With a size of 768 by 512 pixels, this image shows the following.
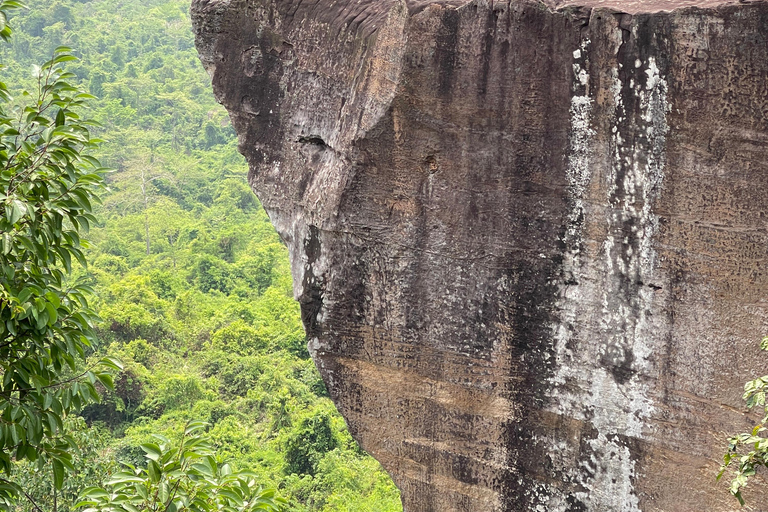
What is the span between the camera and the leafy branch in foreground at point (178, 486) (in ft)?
9.24

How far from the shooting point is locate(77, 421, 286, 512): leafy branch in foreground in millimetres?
2816

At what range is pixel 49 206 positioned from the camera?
3.10 m

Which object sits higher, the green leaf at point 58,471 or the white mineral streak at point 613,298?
the white mineral streak at point 613,298

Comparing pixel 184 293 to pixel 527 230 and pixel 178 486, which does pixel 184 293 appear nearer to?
pixel 527 230

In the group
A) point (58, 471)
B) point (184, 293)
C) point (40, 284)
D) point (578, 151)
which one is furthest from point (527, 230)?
point (184, 293)

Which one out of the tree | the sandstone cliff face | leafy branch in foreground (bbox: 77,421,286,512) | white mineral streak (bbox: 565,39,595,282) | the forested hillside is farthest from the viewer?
the forested hillside

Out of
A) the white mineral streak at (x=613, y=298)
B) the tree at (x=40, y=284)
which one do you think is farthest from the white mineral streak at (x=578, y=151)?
the tree at (x=40, y=284)

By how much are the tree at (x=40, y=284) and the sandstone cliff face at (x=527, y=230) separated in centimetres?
187

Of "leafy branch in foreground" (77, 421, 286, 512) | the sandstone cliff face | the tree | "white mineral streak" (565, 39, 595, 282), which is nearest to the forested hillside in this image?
the tree

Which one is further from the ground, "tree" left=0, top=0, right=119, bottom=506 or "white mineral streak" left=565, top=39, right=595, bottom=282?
"white mineral streak" left=565, top=39, right=595, bottom=282

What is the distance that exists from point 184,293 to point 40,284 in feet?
48.2

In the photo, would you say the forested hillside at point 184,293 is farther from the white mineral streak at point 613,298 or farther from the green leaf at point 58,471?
the white mineral streak at point 613,298

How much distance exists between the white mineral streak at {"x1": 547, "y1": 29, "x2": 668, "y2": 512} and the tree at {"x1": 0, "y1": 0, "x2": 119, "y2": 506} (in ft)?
8.41

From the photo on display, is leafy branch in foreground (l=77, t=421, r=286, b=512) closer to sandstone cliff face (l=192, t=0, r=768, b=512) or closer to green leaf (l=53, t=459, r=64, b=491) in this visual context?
green leaf (l=53, t=459, r=64, b=491)
